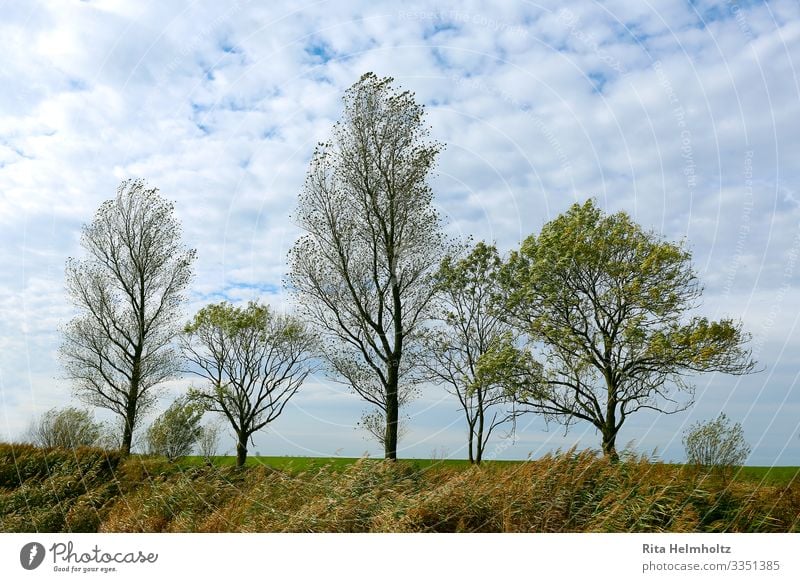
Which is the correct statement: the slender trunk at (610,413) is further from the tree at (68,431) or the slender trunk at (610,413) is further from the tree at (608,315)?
the tree at (68,431)

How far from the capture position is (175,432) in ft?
84.1

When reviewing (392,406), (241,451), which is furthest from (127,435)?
(392,406)

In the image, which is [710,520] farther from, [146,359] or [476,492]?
[146,359]

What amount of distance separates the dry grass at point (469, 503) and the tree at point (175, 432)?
25.2 ft

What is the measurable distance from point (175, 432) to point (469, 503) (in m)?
18.0

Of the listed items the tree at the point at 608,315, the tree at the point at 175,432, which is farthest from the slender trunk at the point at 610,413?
the tree at the point at 175,432

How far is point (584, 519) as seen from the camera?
455 inches

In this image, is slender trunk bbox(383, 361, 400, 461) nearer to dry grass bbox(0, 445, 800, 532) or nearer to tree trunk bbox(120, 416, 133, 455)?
dry grass bbox(0, 445, 800, 532)

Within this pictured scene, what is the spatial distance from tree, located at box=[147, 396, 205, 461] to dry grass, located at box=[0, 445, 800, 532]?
25.2 ft

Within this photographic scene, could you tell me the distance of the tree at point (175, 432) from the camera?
2412 centimetres

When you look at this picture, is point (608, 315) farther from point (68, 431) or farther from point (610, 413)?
point (68, 431)

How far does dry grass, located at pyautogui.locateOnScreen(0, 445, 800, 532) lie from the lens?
36.9ft

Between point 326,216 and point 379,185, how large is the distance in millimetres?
2528
